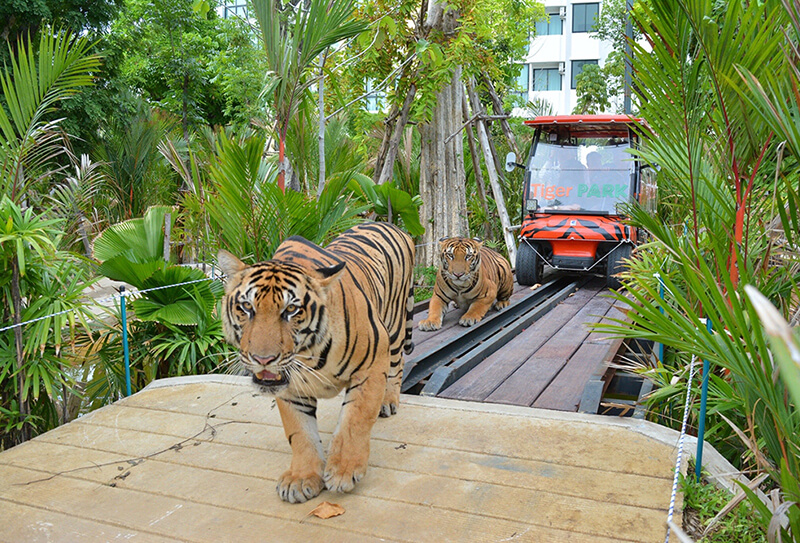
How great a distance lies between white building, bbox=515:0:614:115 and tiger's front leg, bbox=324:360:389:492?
27.7 meters

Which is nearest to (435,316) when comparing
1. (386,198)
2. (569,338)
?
(569,338)

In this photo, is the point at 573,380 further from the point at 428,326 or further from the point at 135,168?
the point at 135,168

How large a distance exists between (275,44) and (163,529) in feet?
12.8

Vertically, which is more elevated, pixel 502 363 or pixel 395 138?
pixel 395 138

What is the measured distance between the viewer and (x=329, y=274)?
3.05 m

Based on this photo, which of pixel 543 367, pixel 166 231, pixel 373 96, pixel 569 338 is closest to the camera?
pixel 543 367

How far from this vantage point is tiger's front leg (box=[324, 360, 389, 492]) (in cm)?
307

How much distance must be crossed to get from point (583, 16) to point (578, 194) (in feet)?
74.2

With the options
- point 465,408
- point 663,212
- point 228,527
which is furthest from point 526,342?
point 228,527

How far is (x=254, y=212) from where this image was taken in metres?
5.24

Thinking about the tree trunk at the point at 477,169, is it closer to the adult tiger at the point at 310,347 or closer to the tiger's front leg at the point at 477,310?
the tiger's front leg at the point at 477,310

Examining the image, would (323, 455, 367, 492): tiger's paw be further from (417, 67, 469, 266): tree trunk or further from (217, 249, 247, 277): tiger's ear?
(417, 67, 469, 266): tree trunk

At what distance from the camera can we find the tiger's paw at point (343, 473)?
10.0 feet

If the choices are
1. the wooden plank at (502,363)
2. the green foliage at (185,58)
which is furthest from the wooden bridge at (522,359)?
the green foliage at (185,58)
